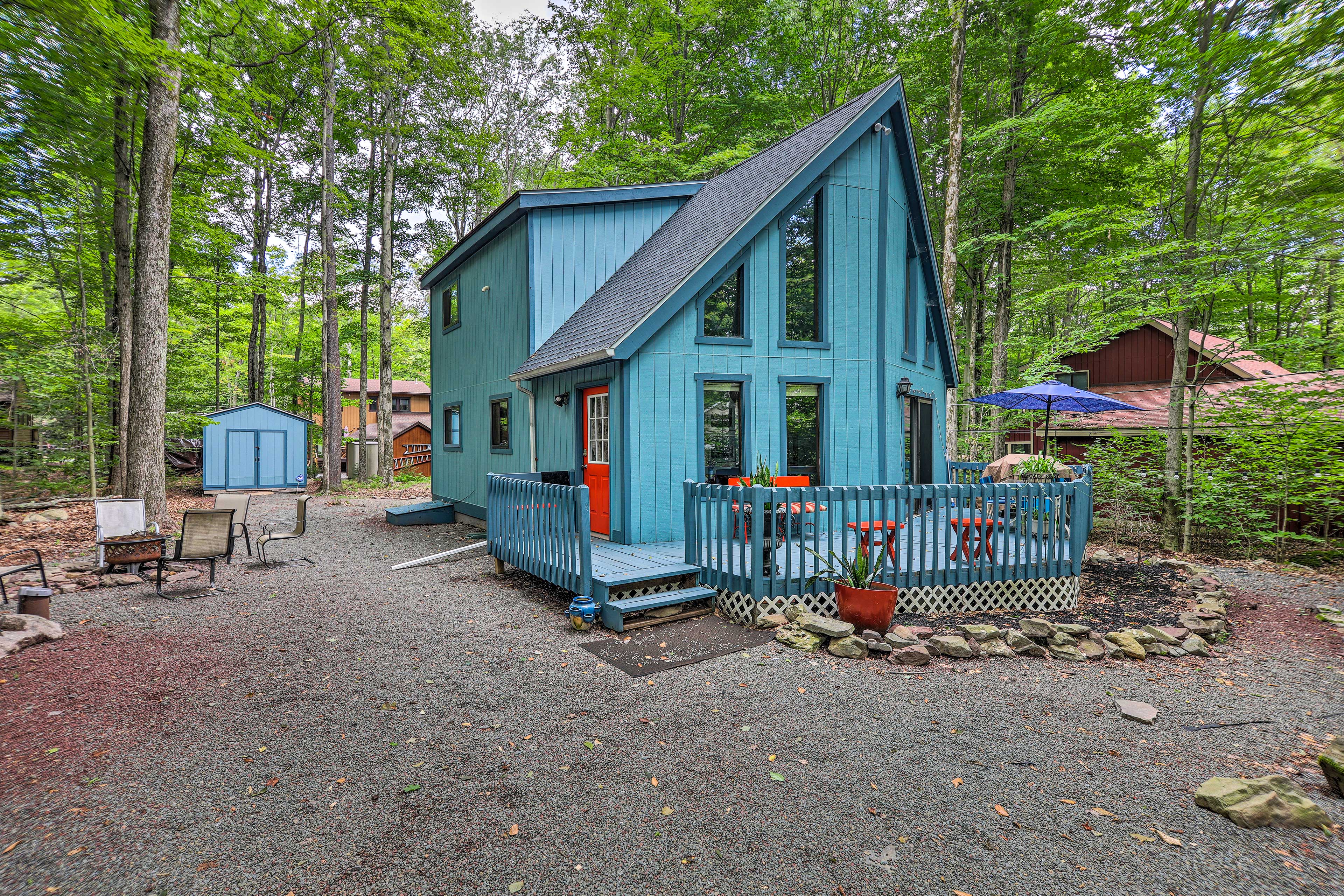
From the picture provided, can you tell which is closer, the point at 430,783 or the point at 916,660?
the point at 430,783

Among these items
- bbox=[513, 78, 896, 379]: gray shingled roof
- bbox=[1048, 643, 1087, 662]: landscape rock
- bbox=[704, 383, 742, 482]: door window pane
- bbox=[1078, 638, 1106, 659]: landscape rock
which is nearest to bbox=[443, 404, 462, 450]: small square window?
bbox=[513, 78, 896, 379]: gray shingled roof

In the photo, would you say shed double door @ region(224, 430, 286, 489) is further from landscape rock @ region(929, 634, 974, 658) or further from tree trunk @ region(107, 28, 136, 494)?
landscape rock @ region(929, 634, 974, 658)

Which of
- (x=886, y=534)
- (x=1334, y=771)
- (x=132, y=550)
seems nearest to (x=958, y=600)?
(x=886, y=534)

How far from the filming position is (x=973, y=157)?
17234 mm

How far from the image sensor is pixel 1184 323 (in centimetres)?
1091

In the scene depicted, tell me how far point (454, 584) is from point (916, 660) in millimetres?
5682

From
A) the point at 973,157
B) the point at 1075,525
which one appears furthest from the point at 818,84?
the point at 1075,525

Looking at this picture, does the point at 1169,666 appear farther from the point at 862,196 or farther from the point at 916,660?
the point at 862,196

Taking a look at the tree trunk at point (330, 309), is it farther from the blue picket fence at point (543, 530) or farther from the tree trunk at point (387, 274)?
the blue picket fence at point (543, 530)

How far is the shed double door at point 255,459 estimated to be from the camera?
19.8 meters

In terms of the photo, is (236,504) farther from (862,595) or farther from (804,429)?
(862,595)

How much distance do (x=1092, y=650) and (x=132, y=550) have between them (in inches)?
413

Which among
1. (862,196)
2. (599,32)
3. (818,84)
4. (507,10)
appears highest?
(507,10)

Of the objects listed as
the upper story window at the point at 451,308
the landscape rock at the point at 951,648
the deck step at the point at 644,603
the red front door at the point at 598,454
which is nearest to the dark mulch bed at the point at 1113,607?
the landscape rock at the point at 951,648
